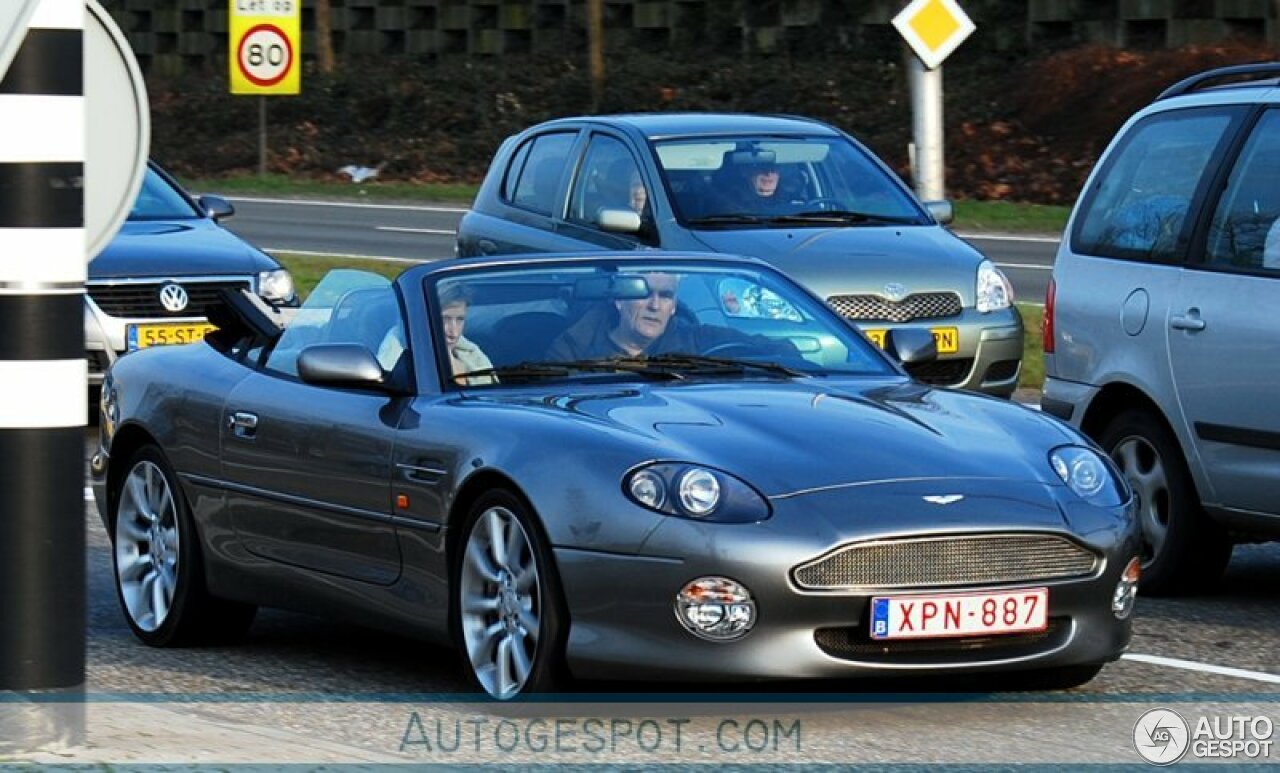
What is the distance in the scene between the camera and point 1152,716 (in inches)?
287

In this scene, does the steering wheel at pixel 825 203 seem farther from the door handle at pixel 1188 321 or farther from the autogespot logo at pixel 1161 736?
the autogespot logo at pixel 1161 736

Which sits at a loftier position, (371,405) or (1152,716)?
(371,405)

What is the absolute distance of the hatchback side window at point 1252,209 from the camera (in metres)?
9.32

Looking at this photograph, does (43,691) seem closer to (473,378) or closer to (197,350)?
(473,378)

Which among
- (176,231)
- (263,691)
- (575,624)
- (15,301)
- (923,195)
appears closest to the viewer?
(15,301)

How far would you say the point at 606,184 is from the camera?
603 inches

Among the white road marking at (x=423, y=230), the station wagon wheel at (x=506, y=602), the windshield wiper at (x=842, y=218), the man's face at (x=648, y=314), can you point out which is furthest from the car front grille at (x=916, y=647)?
the white road marking at (x=423, y=230)

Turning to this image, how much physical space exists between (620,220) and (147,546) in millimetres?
5678

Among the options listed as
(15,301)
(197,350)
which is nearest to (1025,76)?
(197,350)

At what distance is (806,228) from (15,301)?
890 centimetres

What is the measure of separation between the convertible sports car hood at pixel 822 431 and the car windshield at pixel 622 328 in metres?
0.29

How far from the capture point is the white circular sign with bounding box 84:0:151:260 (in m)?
6.42

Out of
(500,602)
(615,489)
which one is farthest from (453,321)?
(615,489)

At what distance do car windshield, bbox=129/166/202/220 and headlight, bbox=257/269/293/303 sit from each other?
1195 millimetres
